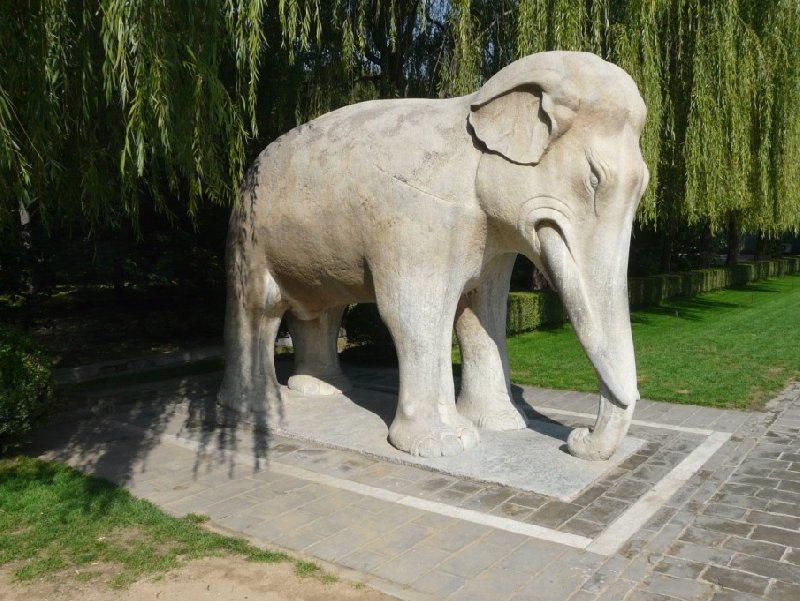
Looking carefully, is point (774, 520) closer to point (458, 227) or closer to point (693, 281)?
point (458, 227)

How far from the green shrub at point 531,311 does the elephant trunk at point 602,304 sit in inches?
312

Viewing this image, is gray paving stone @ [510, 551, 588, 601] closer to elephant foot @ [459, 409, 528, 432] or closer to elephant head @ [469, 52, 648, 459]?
elephant head @ [469, 52, 648, 459]

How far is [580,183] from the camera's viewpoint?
14.1ft

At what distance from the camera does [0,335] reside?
563cm

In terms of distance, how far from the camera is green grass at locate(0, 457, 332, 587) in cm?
355

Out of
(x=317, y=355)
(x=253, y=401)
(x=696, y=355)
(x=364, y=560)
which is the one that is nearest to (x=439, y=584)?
(x=364, y=560)

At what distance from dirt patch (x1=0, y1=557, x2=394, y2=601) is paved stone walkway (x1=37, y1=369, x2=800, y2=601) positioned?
0.21 m

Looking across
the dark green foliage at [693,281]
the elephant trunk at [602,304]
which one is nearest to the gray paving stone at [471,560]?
the elephant trunk at [602,304]

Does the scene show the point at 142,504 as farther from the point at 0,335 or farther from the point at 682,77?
the point at 682,77

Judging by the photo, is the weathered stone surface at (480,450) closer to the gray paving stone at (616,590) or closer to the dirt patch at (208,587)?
the gray paving stone at (616,590)

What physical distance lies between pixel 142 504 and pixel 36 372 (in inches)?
75.1

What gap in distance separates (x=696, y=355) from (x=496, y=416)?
18.8 feet

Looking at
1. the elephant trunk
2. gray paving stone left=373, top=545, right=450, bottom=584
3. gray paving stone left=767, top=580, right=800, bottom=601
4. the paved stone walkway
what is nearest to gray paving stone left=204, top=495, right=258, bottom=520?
the paved stone walkway

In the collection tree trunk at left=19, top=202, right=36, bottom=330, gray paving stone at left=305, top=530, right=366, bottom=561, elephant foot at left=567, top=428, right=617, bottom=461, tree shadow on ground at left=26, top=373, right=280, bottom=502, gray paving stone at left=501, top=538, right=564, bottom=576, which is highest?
tree trunk at left=19, top=202, right=36, bottom=330
